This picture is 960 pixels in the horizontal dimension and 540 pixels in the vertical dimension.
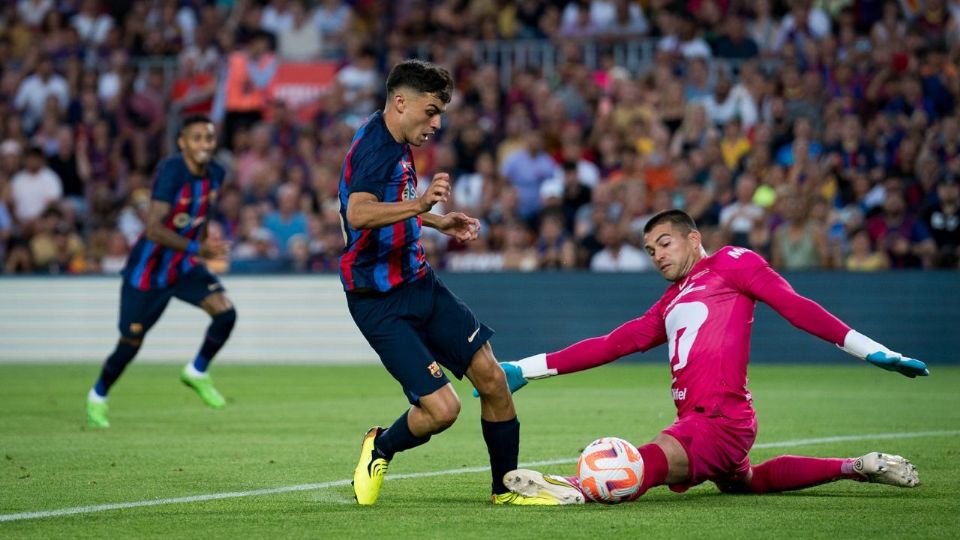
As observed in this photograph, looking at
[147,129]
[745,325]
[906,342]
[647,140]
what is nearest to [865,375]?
[906,342]

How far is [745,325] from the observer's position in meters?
7.56

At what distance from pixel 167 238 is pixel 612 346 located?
552 centimetres

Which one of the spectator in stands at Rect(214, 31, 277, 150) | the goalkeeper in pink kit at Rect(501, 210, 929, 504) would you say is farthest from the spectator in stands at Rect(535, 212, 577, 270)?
the goalkeeper in pink kit at Rect(501, 210, 929, 504)

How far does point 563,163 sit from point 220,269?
16.1 ft

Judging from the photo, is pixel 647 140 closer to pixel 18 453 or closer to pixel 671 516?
pixel 18 453

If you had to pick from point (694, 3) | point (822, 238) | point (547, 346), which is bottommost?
point (547, 346)

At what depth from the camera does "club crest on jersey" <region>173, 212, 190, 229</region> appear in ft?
41.0

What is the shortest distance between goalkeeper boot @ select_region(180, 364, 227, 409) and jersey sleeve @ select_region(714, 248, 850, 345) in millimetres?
6665

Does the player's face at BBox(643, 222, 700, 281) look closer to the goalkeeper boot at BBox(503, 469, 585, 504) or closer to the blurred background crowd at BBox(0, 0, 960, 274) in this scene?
the goalkeeper boot at BBox(503, 469, 585, 504)

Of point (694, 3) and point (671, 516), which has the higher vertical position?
point (694, 3)

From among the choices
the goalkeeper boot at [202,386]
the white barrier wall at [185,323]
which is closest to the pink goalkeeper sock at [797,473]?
the goalkeeper boot at [202,386]

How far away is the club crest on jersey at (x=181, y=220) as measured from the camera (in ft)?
41.0

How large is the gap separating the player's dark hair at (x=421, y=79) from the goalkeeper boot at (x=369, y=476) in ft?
5.90

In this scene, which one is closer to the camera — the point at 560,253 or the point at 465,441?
the point at 465,441
